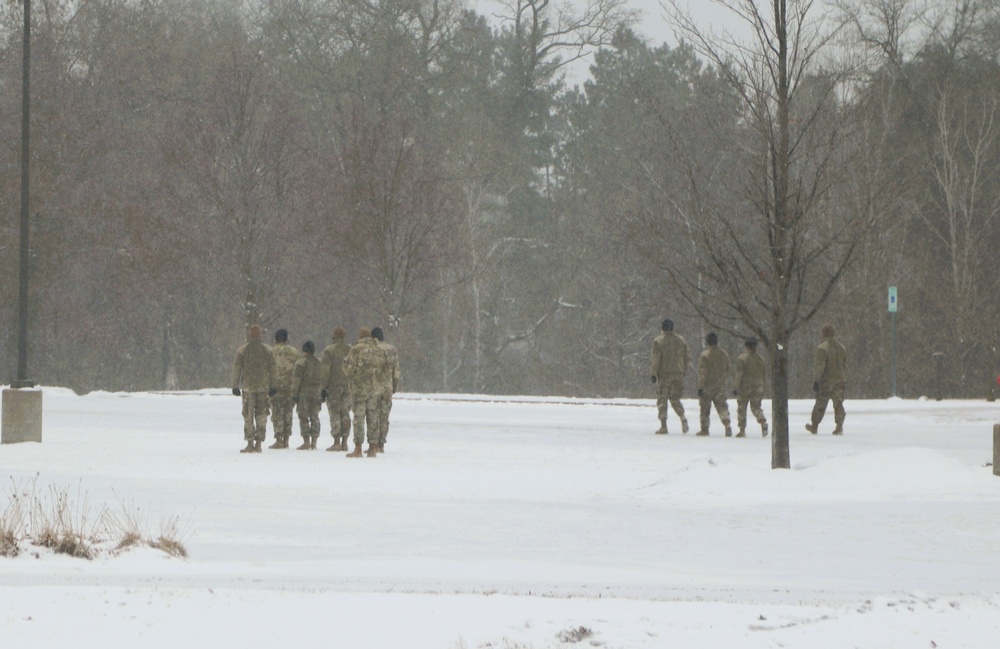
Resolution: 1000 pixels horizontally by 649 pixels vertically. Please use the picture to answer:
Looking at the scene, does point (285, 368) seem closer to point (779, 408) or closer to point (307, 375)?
point (307, 375)

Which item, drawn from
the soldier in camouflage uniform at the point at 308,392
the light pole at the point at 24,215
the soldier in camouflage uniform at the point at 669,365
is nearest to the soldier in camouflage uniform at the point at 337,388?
the soldier in camouflage uniform at the point at 308,392

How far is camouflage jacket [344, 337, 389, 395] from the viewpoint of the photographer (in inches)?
876

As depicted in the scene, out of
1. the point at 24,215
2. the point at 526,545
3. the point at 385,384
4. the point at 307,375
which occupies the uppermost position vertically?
the point at 24,215

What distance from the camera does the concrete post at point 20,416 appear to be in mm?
24609

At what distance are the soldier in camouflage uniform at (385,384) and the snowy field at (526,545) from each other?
0.48 meters

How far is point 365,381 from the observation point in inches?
877

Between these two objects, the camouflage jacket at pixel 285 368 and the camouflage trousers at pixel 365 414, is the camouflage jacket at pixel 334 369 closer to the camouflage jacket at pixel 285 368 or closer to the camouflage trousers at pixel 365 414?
the camouflage jacket at pixel 285 368

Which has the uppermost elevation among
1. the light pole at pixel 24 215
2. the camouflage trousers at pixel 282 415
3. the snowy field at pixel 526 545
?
the light pole at pixel 24 215

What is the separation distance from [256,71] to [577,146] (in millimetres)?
18827

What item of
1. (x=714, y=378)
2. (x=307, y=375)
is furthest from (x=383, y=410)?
(x=714, y=378)

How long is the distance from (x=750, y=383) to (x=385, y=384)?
716 cm

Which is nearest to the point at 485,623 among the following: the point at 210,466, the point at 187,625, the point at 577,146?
the point at 187,625

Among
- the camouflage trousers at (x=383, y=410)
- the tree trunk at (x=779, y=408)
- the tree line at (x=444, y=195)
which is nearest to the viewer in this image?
the tree trunk at (x=779, y=408)

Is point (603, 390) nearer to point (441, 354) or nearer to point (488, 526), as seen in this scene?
point (441, 354)
